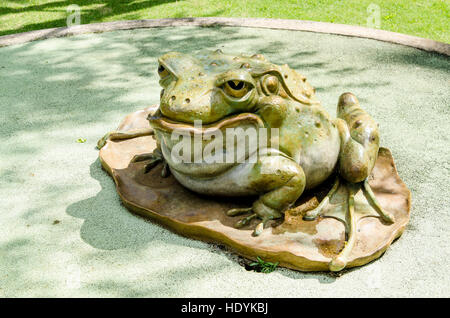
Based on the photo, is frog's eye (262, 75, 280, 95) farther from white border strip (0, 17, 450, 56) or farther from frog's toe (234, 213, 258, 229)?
white border strip (0, 17, 450, 56)

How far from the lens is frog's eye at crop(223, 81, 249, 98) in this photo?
2812mm

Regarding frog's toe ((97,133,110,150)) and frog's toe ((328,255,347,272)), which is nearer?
frog's toe ((328,255,347,272))

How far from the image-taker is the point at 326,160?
3201mm

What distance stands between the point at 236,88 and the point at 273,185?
2.20ft

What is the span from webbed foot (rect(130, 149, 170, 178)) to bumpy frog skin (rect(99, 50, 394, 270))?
12.6 inches

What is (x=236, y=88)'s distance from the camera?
282 cm

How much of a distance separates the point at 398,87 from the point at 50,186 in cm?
384

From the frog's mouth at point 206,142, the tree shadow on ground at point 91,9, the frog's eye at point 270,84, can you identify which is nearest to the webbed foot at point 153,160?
the frog's mouth at point 206,142


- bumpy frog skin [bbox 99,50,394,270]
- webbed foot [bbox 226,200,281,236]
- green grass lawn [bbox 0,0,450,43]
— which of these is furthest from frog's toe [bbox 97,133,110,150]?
green grass lawn [bbox 0,0,450,43]

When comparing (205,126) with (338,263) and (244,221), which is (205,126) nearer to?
(244,221)

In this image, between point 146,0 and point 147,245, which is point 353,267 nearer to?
point 147,245

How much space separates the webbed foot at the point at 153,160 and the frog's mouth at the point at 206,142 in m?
0.46

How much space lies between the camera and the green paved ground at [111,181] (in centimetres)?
279
